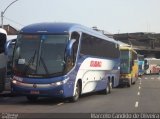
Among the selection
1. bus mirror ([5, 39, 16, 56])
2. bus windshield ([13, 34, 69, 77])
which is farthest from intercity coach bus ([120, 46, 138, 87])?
bus windshield ([13, 34, 69, 77])

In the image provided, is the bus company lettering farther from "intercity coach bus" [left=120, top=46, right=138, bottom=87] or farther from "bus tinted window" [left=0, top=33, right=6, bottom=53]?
"intercity coach bus" [left=120, top=46, right=138, bottom=87]

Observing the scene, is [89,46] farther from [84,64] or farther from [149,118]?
[149,118]

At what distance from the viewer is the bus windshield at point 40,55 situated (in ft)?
66.0

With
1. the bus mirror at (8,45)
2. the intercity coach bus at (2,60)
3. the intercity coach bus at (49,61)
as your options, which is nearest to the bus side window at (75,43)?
the intercity coach bus at (49,61)

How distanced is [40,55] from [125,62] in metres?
18.9

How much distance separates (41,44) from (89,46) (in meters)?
4.08

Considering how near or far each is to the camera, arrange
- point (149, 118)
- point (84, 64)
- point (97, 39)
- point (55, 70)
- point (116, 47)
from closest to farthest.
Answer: point (149, 118) → point (55, 70) → point (84, 64) → point (97, 39) → point (116, 47)

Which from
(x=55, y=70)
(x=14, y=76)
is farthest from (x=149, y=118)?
(x=14, y=76)

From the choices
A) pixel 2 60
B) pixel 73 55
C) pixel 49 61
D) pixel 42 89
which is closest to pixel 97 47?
pixel 73 55

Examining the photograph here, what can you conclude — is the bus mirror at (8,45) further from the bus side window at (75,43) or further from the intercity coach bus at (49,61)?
the bus side window at (75,43)

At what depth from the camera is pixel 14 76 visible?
20.4 metres

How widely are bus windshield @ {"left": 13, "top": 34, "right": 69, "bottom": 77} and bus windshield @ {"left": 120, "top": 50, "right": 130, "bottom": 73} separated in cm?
1819

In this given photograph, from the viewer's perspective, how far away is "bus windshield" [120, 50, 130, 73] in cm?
3825

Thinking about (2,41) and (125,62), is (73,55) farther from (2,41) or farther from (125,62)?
(125,62)
